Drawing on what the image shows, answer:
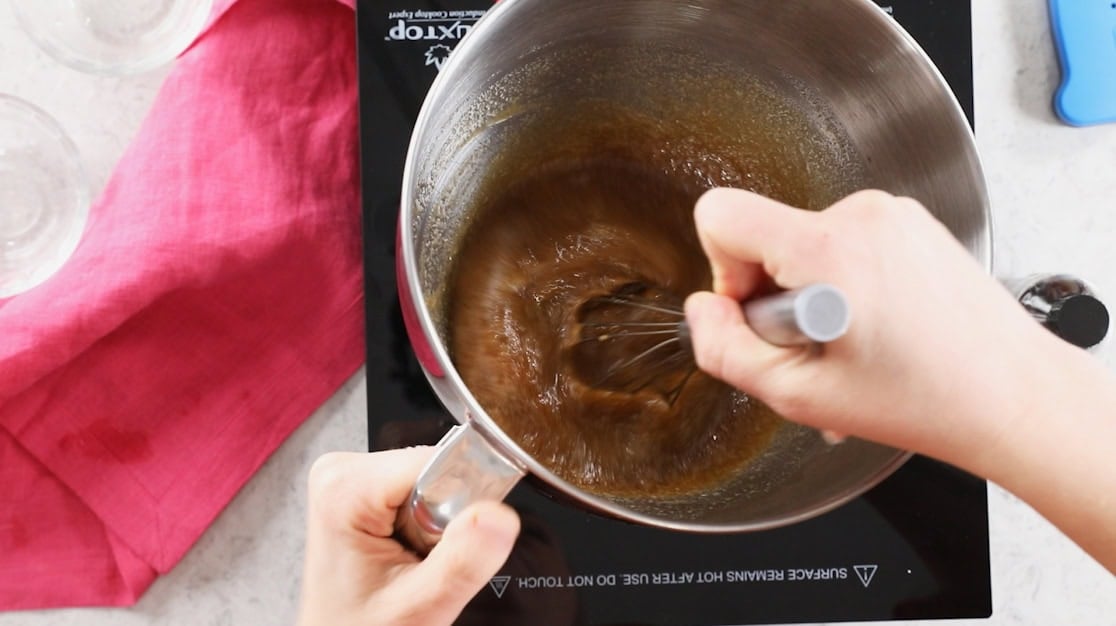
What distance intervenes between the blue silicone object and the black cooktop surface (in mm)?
80

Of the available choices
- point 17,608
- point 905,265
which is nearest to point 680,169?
point 905,265

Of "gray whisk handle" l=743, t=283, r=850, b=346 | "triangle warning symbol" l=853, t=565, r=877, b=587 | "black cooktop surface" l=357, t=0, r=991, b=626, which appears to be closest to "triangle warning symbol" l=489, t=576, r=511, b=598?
"black cooktop surface" l=357, t=0, r=991, b=626

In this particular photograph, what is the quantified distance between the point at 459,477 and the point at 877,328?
18 cm

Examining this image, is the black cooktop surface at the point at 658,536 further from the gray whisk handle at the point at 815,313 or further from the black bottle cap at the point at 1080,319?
the gray whisk handle at the point at 815,313

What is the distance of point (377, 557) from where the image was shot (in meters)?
0.47

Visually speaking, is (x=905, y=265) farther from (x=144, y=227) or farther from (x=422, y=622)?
(x=144, y=227)

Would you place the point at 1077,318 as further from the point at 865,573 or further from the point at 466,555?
the point at 466,555

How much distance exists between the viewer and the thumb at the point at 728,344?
358 mm

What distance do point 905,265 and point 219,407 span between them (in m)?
Answer: 0.43

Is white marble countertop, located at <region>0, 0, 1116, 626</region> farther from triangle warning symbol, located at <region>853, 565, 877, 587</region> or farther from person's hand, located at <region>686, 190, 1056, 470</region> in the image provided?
person's hand, located at <region>686, 190, 1056, 470</region>

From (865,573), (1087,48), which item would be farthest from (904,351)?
(1087,48)

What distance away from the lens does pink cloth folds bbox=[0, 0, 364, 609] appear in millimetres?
573

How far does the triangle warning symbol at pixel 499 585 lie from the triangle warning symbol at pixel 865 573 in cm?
23

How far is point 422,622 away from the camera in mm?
451
